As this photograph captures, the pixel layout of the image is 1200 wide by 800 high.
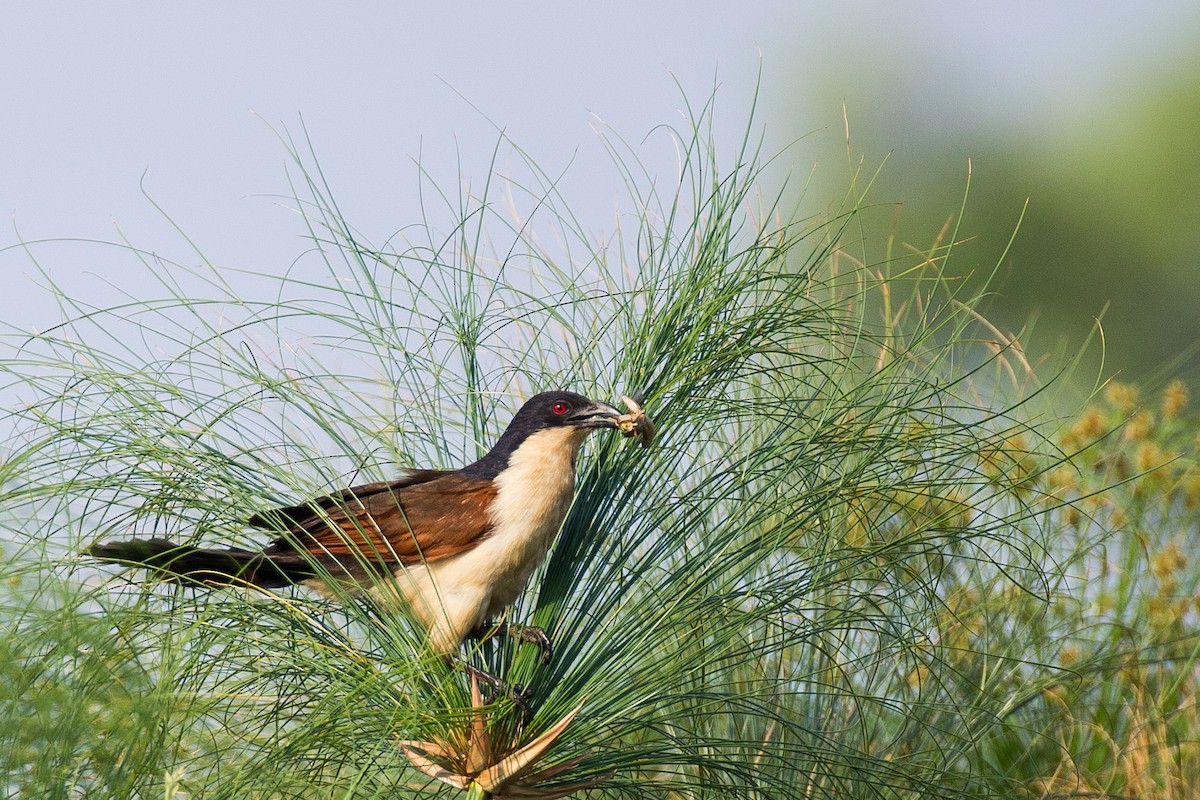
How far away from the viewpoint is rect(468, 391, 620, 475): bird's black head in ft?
6.31

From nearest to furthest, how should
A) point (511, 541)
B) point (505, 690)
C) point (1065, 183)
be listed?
point (505, 690) → point (511, 541) → point (1065, 183)

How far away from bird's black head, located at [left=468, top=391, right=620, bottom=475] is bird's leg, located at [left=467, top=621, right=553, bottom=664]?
0.85 ft

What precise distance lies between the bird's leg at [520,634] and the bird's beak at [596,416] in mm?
331

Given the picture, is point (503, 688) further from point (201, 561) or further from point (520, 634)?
point (201, 561)

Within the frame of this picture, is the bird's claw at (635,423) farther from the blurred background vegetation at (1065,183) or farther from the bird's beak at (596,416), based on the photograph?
the blurred background vegetation at (1065,183)

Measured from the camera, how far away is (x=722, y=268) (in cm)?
193

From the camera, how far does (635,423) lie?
73.2 inches

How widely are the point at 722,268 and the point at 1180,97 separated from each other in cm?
1026

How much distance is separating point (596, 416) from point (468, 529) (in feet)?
0.92

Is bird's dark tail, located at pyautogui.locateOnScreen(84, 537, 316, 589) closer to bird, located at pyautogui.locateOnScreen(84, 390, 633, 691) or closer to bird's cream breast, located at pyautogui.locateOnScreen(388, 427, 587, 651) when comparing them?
bird, located at pyautogui.locateOnScreen(84, 390, 633, 691)

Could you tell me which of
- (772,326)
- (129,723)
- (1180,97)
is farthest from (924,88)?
(129,723)

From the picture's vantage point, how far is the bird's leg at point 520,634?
71.7 inches

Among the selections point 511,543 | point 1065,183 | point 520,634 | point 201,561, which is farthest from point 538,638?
point 1065,183

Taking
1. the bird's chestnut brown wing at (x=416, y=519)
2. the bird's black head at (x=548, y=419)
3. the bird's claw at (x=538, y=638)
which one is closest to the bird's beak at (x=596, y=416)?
the bird's black head at (x=548, y=419)
